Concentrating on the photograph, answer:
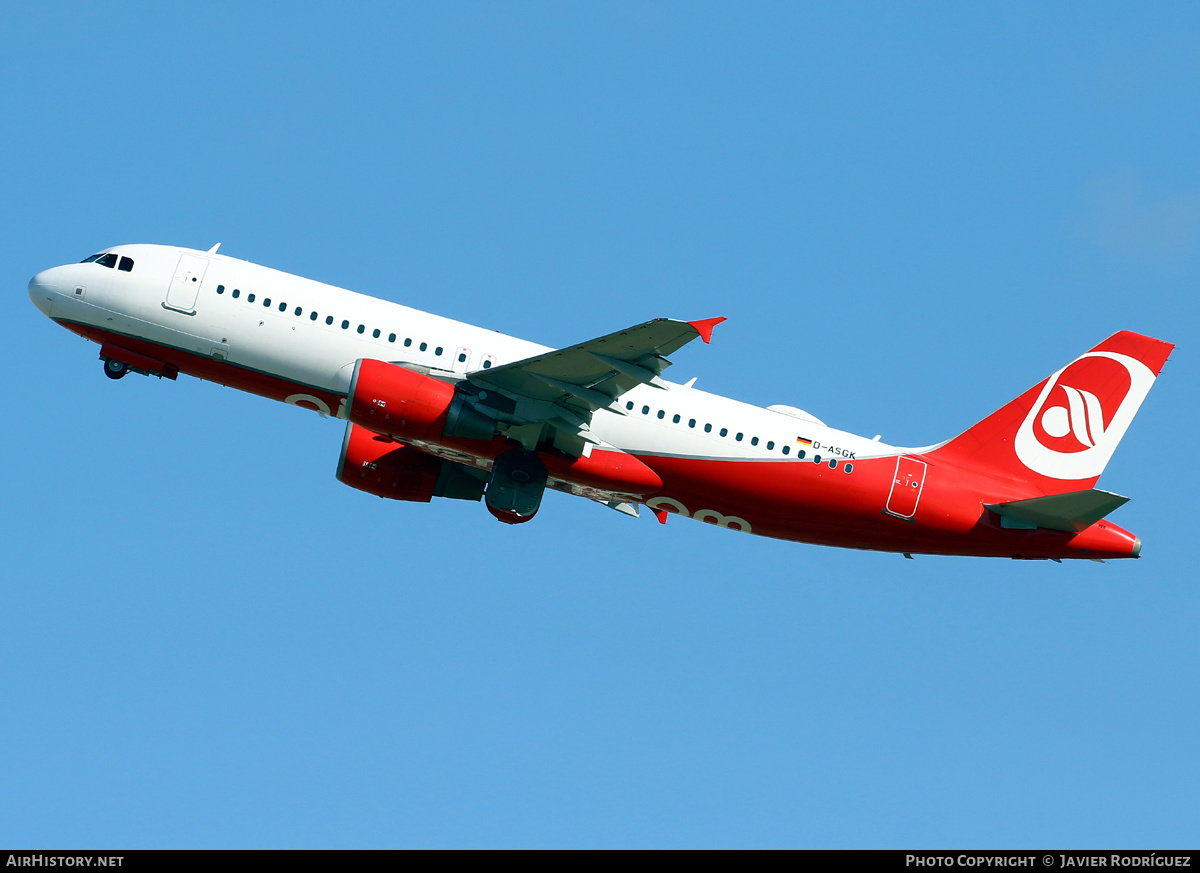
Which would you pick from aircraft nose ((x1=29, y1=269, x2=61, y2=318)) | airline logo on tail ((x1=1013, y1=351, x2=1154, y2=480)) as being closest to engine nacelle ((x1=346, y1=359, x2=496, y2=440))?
aircraft nose ((x1=29, y1=269, x2=61, y2=318))

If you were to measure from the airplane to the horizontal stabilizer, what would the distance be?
0.06 m

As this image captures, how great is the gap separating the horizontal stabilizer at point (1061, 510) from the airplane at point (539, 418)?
60mm

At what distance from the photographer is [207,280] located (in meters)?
37.1

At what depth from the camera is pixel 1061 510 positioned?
3681cm

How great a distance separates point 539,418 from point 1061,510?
607 inches

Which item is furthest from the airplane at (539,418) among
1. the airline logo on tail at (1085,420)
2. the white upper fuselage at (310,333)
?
the airline logo on tail at (1085,420)

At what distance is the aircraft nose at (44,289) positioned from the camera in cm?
3759

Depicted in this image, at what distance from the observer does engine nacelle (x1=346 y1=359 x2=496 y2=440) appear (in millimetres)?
35000

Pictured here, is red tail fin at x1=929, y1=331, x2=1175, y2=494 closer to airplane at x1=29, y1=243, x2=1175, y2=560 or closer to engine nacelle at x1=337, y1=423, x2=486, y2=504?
airplane at x1=29, y1=243, x2=1175, y2=560

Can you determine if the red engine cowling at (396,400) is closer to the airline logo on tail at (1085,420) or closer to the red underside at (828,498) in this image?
the red underside at (828,498)

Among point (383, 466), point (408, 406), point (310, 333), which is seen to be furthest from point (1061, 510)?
point (310, 333)
